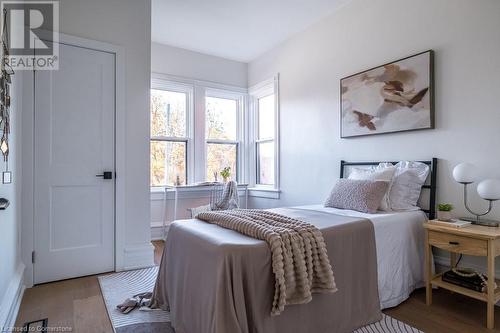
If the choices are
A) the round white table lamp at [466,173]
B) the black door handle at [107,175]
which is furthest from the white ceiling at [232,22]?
the round white table lamp at [466,173]

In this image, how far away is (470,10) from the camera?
2.36 meters

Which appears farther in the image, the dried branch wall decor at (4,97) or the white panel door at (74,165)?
the white panel door at (74,165)

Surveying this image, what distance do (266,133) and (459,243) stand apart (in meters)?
3.26

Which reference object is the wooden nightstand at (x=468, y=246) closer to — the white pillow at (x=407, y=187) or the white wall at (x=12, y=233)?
the white pillow at (x=407, y=187)

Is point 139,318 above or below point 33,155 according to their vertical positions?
below

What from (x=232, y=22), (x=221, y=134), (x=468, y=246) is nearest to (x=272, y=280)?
(x=468, y=246)

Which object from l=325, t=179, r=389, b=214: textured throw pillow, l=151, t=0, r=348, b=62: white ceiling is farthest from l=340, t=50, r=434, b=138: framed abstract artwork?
l=151, t=0, r=348, b=62: white ceiling

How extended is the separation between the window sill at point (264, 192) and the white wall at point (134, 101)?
1.98 metres

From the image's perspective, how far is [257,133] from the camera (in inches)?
198

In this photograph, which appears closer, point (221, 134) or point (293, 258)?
point (293, 258)

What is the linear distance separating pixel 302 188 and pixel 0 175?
315 centimetres

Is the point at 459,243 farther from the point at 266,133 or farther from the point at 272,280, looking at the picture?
the point at 266,133

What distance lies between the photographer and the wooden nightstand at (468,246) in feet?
6.16

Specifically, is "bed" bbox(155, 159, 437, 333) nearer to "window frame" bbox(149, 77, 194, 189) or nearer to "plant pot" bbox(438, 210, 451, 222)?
"plant pot" bbox(438, 210, 451, 222)
